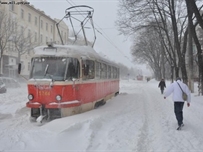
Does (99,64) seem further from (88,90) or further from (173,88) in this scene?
(173,88)

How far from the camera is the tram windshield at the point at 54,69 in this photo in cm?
1035

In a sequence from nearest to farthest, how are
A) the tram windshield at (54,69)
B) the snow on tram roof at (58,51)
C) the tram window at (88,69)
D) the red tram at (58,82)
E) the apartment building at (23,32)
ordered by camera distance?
the red tram at (58,82)
the tram windshield at (54,69)
the snow on tram roof at (58,51)
the tram window at (88,69)
the apartment building at (23,32)

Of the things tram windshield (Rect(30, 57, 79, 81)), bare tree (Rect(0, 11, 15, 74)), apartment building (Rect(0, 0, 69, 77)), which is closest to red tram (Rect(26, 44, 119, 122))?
tram windshield (Rect(30, 57, 79, 81))

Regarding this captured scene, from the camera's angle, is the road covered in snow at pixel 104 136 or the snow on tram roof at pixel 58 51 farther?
the snow on tram roof at pixel 58 51

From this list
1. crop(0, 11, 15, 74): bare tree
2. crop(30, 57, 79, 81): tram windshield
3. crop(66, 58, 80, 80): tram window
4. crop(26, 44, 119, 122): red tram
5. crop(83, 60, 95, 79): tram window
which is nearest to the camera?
crop(26, 44, 119, 122): red tram

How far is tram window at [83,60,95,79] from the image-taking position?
11134 mm

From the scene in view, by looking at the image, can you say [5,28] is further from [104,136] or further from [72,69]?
[104,136]

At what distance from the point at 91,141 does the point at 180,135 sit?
8.58ft

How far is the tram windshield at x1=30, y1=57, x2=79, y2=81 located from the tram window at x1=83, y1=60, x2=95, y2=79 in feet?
1.57

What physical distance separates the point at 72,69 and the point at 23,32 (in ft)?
112

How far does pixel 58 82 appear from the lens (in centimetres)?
1005

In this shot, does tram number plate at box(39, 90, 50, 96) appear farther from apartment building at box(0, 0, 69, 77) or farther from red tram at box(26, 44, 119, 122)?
apartment building at box(0, 0, 69, 77)

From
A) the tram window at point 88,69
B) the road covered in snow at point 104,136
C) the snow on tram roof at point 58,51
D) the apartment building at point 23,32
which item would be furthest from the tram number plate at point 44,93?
the apartment building at point 23,32

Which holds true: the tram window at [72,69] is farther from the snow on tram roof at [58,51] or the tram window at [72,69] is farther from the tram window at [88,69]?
the tram window at [88,69]
